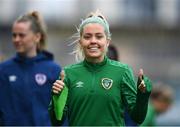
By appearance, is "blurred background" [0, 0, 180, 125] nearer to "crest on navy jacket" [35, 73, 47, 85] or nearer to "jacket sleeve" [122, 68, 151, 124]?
"crest on navy jacket" [35, 73, 47, 85]

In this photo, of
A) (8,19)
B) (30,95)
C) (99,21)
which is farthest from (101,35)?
(8,19)

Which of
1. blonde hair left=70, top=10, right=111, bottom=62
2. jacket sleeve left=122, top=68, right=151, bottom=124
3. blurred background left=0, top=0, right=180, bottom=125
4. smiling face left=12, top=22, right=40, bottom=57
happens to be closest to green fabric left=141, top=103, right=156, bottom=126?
smiling face left=12, top=22, right=40, bottom=57

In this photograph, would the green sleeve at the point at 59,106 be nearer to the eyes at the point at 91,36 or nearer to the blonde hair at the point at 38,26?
the eyes at the point at 91,36

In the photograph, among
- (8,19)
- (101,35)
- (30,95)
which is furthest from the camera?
(8,19)

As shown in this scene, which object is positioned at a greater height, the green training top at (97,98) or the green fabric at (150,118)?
the green training top at (97,98)

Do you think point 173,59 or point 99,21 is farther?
point 173,59

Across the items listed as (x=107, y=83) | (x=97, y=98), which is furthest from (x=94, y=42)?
(x=97, y=98)

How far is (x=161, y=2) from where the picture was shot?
42.1 metres

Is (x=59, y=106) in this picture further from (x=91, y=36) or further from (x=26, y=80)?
(x=26, y=80)

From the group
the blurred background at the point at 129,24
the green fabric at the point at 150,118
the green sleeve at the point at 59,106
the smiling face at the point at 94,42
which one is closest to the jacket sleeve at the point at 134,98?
the smiling face at the point at 94,42

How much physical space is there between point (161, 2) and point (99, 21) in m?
32.5

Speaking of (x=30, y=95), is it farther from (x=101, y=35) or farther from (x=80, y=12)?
(x=80, y=12)

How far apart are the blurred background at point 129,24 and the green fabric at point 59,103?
Result: 2930 cm

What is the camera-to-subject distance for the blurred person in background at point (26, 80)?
39.4 feet
